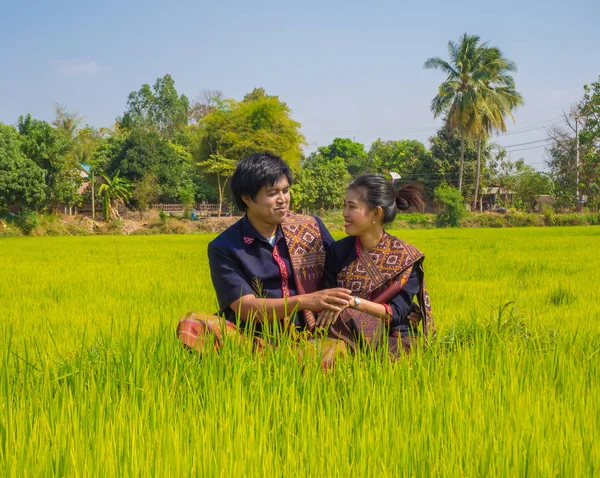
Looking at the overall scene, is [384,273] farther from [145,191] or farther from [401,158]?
[401,158]

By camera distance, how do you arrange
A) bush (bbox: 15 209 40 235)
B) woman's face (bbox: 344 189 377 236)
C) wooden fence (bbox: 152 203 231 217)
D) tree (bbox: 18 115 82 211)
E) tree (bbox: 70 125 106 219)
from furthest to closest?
tree (bbox: 70 125 106 219) < wooden fence (bbox: 152 203 231 217) < tree (bbox: 18 115 82 211) < bush (bbox: 15 209 40 235) < woman's face (bbox: 344 189 377 236)

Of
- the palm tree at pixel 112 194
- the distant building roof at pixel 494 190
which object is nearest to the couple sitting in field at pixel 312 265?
the palm tree at pixel 112 194

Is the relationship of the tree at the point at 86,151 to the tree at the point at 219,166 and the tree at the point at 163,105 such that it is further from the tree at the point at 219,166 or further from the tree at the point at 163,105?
the tree at the point at 163,105

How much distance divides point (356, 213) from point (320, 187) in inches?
1457

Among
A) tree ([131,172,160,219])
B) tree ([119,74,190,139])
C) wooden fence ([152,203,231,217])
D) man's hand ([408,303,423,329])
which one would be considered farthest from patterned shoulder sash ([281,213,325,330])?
tree ([119,74,190,139])

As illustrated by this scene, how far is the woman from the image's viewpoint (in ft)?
8.54

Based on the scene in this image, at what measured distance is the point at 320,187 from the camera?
39531 mm

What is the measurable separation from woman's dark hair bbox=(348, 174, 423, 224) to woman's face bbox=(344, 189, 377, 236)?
0.02m

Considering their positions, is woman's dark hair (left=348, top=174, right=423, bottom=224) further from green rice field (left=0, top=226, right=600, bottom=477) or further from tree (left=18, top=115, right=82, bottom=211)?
tree (left=18, top=115, right=82, bottom=211)

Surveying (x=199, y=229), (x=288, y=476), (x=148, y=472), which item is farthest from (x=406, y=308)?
(x=199, y=229)

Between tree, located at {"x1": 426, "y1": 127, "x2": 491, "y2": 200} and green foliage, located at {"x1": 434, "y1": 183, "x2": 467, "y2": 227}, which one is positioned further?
tree, located at {"x1": 426, "y1": 127, "x2": 491, "y2": 200}

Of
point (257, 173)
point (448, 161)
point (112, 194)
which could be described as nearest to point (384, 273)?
point (257, 173)

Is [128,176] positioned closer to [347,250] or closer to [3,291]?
[3,291]

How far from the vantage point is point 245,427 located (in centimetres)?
161
